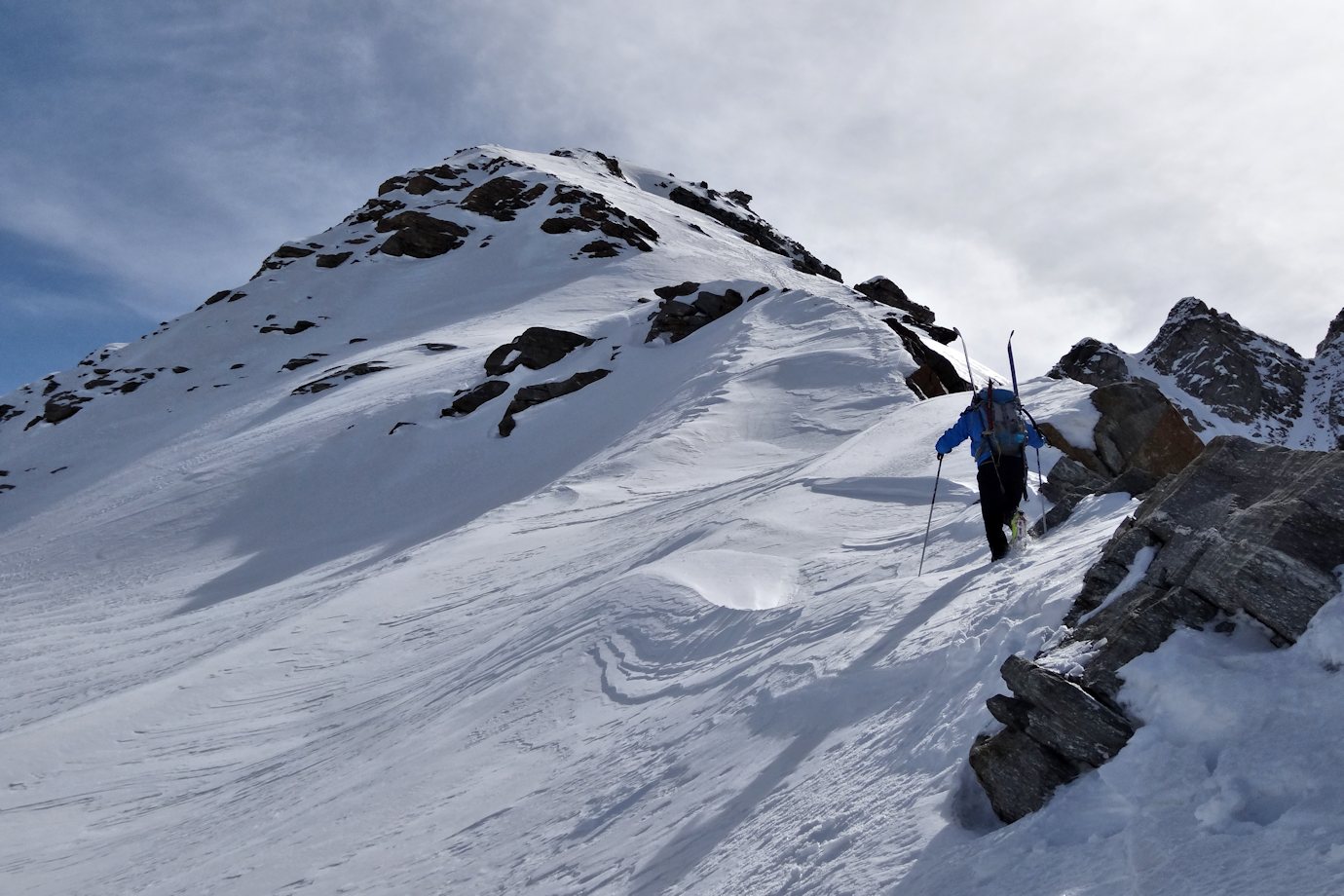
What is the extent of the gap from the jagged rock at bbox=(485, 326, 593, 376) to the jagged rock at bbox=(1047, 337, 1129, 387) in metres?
71.7

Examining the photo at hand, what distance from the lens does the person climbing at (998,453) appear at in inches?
263

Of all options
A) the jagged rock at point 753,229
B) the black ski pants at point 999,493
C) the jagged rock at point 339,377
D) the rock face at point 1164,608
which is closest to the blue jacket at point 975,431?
the black ski pants at point 999,493

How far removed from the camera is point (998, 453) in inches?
278

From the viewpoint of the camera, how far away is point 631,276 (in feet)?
145

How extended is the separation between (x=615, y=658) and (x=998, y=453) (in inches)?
142

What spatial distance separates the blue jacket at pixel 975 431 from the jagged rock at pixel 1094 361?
87406mm

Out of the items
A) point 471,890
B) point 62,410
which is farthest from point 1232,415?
point 471,890

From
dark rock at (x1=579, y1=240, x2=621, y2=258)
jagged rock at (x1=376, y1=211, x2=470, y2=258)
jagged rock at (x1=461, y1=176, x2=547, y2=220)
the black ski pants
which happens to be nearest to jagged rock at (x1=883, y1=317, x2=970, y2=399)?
the black ski pants

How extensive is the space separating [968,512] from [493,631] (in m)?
5.25

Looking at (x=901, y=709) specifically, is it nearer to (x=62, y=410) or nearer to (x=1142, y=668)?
(x=1142, y=668)

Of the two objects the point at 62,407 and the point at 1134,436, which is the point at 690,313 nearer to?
the point at 1134,436

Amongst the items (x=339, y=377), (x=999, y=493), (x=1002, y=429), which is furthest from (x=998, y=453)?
(x=339, y=377)

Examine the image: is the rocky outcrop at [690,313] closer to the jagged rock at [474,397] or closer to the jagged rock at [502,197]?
the jagged rock at [474,397]

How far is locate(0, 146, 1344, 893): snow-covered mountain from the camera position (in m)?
3.24
